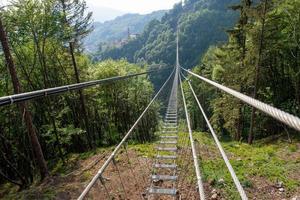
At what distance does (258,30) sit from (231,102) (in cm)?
380

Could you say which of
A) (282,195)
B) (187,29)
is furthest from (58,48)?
(187,29)

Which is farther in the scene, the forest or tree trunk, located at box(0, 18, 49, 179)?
the forest

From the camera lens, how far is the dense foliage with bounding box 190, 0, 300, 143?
13284 millimetres

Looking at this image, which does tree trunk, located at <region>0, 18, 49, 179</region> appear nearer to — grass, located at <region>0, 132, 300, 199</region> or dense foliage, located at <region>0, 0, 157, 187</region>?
dense foliage, located at <region>0, 0, 157, 187</region>

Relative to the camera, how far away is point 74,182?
7.91 metres

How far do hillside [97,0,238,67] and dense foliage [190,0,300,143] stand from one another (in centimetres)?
6105

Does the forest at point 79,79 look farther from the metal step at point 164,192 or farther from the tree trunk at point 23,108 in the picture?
the metal step at point 164,192

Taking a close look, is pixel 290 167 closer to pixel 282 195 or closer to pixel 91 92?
pixel 282 195

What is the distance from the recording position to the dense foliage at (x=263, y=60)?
43.6ft

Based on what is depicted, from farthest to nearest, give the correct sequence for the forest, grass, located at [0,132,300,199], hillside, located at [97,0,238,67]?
hillside, located at [97,0,238,67], the forest, grass, located at [0,132,300,199]

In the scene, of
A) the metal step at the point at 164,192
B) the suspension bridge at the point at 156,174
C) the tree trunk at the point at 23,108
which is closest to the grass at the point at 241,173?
the suspension bridge at the point at 156,174

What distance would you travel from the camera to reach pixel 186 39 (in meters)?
94.9

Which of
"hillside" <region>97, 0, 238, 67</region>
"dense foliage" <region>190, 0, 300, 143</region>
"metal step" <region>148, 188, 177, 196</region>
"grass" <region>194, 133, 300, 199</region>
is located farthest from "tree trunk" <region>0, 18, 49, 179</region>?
"hillside" <region>97, 0, 238, 67</region>

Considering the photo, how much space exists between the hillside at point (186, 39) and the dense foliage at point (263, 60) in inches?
2404
